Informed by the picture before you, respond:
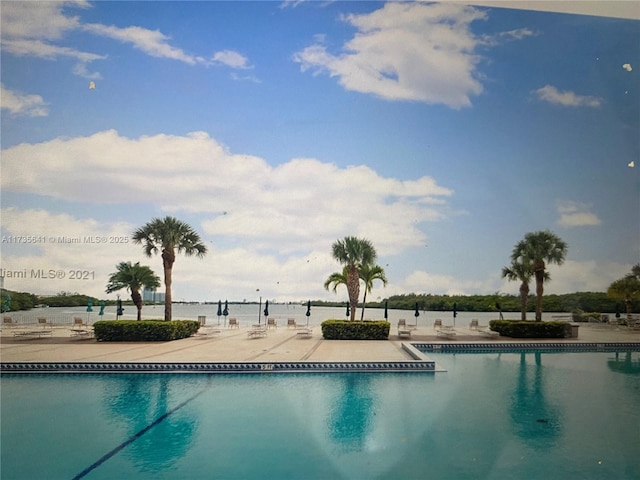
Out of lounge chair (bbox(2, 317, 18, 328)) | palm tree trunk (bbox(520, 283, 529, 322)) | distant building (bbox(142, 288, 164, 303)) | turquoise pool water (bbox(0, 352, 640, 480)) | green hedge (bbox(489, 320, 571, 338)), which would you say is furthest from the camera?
palm tree trunk (bbox(520, 283, 529, 322))

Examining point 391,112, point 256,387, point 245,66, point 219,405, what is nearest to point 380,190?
point 391,112

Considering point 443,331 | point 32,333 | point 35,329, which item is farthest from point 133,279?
point 443,331

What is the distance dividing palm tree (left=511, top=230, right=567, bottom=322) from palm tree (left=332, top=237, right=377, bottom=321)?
5.53m

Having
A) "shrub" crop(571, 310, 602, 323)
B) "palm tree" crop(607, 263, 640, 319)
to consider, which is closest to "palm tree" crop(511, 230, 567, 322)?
"palm tree" crop(607, 263, 640, 319)

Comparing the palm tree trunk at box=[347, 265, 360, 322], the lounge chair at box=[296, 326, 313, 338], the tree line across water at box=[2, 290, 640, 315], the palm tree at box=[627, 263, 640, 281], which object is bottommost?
the lounge chair at box=[296, 326, 313, 338]

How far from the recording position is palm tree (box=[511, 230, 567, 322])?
15492 mm

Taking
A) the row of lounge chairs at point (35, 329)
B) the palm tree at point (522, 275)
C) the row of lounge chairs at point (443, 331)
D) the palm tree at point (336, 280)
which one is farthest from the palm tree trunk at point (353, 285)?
the row of lounge chairs at point (35, 329)

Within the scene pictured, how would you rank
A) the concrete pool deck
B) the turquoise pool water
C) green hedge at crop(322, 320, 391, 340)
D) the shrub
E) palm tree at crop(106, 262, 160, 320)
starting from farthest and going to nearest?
1. the shrub
2. palm tree at crop(106, 262, 160, 320)
3. green hedge at crop(322, 320, 391, 340)
4. the concrete pool deck
5. the turquoise pool water

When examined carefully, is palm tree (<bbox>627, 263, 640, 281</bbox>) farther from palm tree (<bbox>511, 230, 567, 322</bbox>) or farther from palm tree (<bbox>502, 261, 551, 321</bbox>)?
palm tree (<bbox>502, 261, 551, 321</bbox>)

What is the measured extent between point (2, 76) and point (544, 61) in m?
12.8

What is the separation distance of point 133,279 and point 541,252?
13.8 meters

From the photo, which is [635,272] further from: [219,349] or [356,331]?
[219,349]

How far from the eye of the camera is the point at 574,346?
1295 centimetres

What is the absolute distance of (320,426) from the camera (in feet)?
18.6
